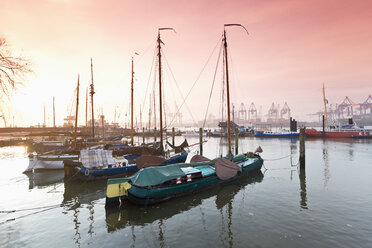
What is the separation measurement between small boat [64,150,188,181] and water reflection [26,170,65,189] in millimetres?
2723

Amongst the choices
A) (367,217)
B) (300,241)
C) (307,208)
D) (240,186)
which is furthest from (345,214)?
(240,186)

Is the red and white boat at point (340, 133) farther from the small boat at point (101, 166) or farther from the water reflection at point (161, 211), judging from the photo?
the small boat at point (101, 166)

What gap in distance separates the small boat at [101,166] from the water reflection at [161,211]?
582cm

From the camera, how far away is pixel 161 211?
45.6ft

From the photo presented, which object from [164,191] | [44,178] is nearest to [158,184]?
[164,191]

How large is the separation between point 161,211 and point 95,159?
11716 mm

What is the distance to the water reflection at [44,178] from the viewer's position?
815 inches

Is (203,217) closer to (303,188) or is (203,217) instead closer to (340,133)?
(303,188)

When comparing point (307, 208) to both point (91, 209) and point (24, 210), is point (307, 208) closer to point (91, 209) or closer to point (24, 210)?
point (91, 209)

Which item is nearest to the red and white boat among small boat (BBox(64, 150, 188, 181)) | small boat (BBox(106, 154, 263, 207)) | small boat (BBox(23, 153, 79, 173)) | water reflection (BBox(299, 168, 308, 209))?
water reflection (BBox(299, 168, 308, 209))

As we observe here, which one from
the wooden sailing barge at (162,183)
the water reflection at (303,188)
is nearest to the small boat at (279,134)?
the water reflection at (303,188)

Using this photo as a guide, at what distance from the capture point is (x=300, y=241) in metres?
10.1

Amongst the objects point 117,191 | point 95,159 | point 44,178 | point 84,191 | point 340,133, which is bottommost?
point 84,191

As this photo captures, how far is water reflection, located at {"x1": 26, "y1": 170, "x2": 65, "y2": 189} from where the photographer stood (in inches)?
815
